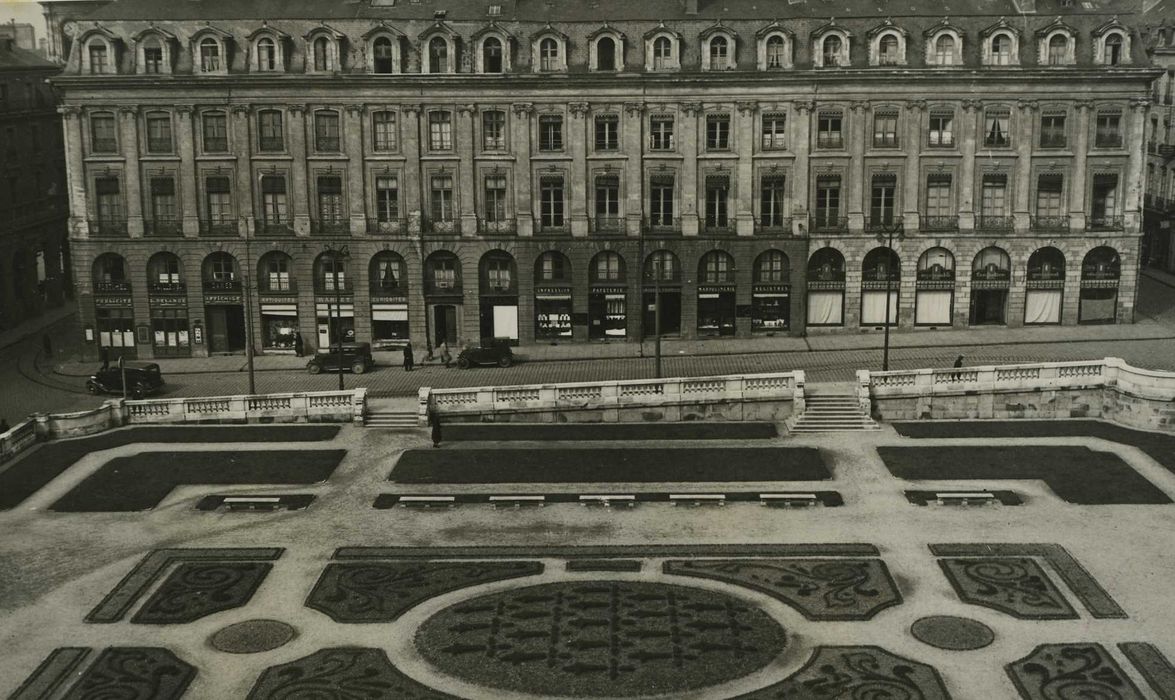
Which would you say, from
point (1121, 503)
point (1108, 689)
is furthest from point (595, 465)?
point (1108, 689)

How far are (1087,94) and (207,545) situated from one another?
2360 inches

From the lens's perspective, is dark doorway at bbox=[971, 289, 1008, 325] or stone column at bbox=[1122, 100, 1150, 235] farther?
dark doorway at bbox=[971, 289, 1008, 325]

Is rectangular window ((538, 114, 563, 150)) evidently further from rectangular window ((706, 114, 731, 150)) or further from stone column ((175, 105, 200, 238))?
stone column ((175, 105, 200, 238))

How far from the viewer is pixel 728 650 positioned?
159 ft

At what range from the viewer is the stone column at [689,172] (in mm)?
93000

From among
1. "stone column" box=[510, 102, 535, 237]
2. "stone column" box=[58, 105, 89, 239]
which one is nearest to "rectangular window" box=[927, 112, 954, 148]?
"stone column" box=[510, 102, 535, 237]

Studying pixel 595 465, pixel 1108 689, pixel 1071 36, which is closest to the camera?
pixel 1108 689

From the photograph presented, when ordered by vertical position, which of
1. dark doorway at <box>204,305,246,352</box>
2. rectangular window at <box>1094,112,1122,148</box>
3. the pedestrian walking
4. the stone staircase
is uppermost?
rectangular window at <box>1094,112,1122,148</box>

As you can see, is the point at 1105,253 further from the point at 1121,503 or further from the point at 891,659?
the point at 891,659

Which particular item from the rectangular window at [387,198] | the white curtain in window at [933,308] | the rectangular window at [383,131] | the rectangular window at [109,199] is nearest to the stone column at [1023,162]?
the white curtain in window at [933,308]

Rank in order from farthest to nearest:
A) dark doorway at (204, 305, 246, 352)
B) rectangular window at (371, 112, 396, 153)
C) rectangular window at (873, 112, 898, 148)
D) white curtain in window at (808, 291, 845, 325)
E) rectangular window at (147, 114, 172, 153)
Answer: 1. dark doorway at (204, 305, 246, 352)
2. white curtain in window at (808, 291, 845, 325)
3. rectangular window at (147, 114, 172, 153)
4. rectangular window at (371, 112, 396, 153)
5. rectangular window at (873, 112, 898, 148)

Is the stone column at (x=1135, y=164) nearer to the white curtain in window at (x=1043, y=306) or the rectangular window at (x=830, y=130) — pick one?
the white curtain in window at (x=1043, y=306)

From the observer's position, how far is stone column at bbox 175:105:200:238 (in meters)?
93.2

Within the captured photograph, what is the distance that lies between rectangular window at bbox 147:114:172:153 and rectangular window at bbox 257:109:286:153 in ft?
18.1
